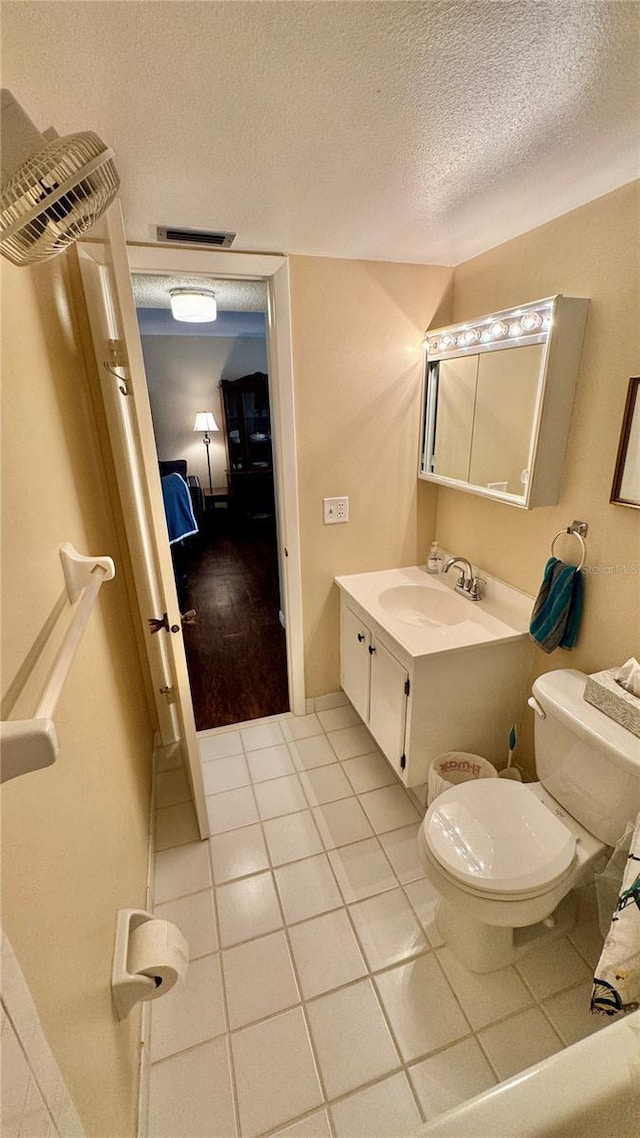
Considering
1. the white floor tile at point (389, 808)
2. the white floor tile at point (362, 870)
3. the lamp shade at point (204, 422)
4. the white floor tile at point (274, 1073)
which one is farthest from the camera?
the lamp shade at point (204, 422)

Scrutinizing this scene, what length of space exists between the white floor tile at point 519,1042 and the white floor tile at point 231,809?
39.1 inches

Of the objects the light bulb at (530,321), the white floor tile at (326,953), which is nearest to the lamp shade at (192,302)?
the light bulb at (530,321)

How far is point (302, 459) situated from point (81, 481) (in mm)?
965

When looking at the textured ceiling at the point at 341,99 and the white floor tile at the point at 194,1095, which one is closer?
the textured ceiling at the point at 341,99

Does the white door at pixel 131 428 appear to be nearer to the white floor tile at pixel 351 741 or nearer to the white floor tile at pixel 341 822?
the white floor tile at pixel 341 822

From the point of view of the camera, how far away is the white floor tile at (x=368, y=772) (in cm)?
197

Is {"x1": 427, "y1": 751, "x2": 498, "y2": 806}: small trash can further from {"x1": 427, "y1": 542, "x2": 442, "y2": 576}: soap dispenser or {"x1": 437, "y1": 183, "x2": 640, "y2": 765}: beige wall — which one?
{"x1": 427, "y1": 542, "x2": 442, "y2": 576}: soap dispenser

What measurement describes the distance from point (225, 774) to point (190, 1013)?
0.86m

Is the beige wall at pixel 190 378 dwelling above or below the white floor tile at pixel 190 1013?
above

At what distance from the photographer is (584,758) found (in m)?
1.25

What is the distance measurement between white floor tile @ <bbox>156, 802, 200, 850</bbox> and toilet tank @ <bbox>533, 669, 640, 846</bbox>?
1325mm

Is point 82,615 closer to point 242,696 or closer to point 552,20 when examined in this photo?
point 552,20

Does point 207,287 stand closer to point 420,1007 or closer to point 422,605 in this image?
point 422,605

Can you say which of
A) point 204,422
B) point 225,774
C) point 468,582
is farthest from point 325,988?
point 204,422
